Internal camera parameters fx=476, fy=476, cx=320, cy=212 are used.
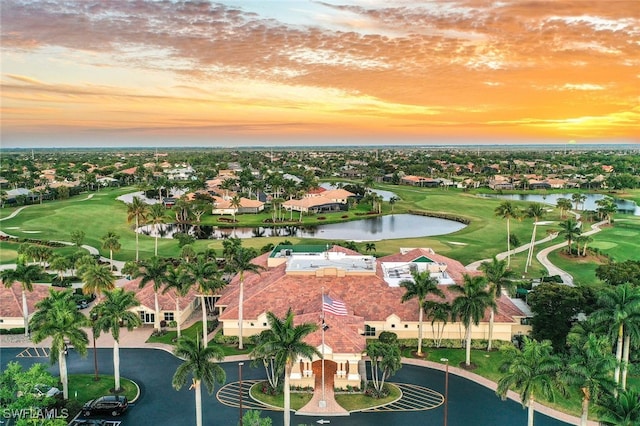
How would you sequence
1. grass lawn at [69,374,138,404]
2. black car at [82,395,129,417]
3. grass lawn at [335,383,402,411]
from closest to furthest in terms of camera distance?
black car at [82,395,129,417], grass lawn at [335,383,402,411], grass lawn at [69,374,138,404]

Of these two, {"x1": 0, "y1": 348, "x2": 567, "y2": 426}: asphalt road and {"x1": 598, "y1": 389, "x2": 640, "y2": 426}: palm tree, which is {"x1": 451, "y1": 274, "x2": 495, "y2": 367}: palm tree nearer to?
{"x1": 0, "y1": 348, "x2": 567, "y2": 426}: asphalt road

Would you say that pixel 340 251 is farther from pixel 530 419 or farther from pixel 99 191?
pixel 99 191

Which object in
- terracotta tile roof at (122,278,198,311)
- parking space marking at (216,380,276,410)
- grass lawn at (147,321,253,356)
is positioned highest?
terracotta tile roof at (122,278,198,311)

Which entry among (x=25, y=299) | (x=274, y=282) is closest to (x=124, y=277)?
(x=25, y=299)

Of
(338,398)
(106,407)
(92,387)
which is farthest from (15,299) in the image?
(338,398)

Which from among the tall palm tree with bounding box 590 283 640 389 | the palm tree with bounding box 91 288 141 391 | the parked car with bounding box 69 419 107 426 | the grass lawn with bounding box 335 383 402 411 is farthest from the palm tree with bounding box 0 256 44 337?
the tall palm tree with bounding box 590 283 640 389

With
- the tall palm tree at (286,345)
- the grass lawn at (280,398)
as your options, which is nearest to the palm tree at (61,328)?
the grass lawn at (280,398)
